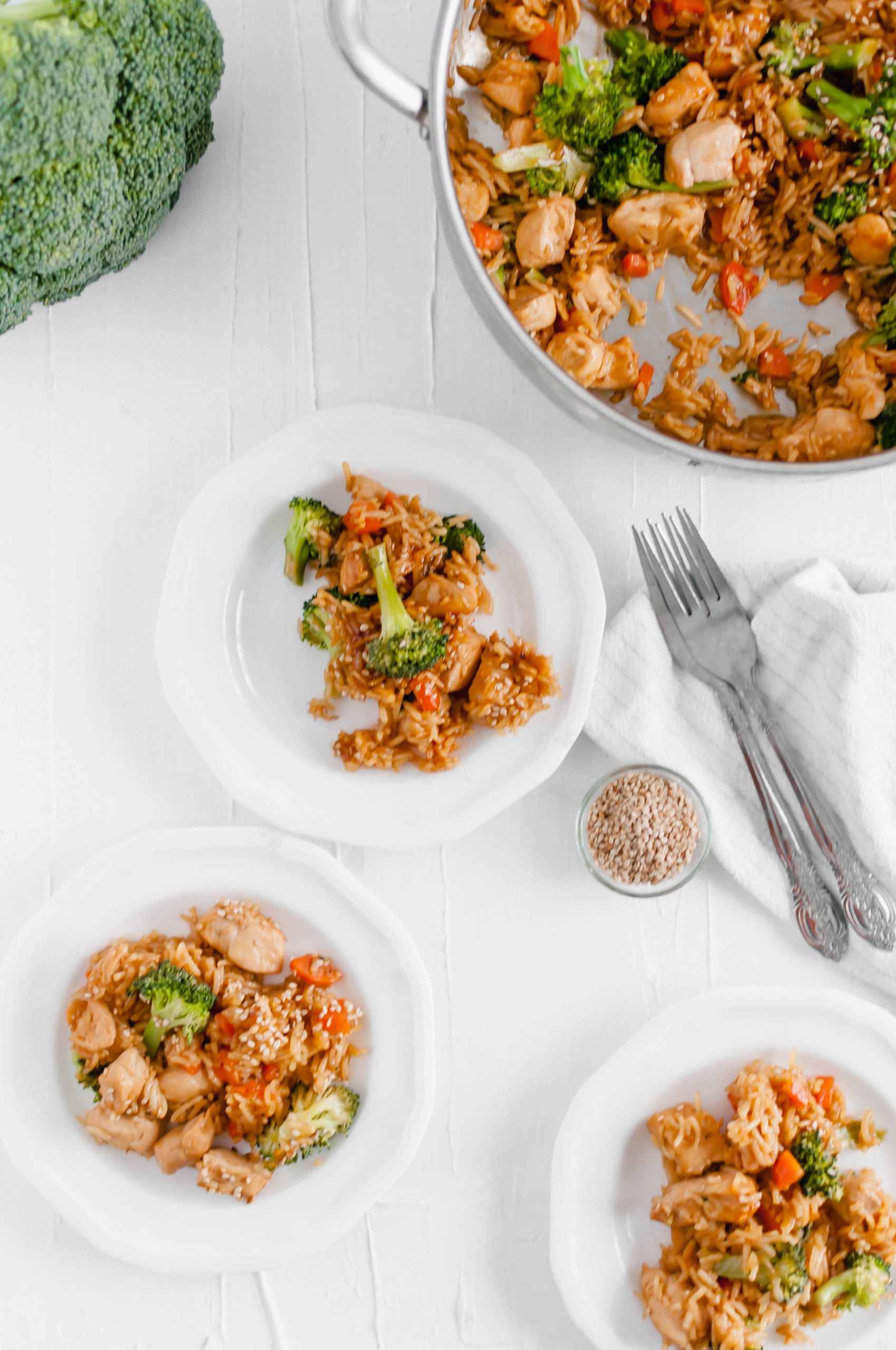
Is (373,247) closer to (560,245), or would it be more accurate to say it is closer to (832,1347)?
(560,245)

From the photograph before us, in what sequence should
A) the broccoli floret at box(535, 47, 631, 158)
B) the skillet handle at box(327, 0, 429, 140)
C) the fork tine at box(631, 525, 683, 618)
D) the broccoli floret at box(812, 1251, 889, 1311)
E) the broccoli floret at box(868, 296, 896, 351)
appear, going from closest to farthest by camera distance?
the skillet handle at box(327, 0, 429, 140) → the broccoli floret at box(535, 47, 631, 158) → the broccoli floret at box(868, 296, 896, 351) → the broccoli floret at box(812, 1251, 889, 1311) → the fork tine at box(631, 525, 683, 618)

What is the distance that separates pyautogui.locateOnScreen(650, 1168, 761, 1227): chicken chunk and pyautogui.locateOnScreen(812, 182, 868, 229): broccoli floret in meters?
1.71

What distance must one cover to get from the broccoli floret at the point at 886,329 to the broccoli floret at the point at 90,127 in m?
1.25

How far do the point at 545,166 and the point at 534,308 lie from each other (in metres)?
0.26

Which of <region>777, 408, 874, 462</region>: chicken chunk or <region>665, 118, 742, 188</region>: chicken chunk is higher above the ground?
<region>665, 118, 742, 188</region>: chicken chunk

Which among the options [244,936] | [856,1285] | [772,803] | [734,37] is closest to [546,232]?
[734,37]

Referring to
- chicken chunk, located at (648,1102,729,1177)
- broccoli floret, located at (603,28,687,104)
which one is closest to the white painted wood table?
chicken chunk, located at (648,1102,729,1177)

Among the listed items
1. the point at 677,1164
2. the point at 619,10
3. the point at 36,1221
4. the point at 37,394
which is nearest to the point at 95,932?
the point at 36,1221

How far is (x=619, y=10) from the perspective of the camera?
1.78m

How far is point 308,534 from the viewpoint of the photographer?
1.96 metres

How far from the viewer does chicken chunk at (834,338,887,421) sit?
1.79 metres

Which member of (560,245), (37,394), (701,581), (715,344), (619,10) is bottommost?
(701,581)

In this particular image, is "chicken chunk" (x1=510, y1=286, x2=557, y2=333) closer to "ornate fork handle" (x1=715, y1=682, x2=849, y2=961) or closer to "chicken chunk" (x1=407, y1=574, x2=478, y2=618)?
"chicken chunk" (x1=407, y1=574, x2=478, y2=618)

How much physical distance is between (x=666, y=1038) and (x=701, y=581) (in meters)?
0.89
